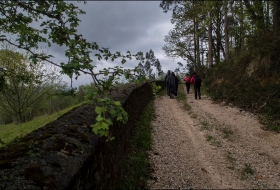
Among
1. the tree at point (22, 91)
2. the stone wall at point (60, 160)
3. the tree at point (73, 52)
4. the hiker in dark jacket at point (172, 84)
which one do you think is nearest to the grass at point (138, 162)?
the stone wall at point (60, 160)

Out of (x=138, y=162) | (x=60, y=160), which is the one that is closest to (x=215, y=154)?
(x=138, y=162)

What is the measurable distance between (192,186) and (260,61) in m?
9.45

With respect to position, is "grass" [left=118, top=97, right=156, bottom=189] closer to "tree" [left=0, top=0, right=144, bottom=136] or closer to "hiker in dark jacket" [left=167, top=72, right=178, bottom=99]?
"tree" [left=0, top=0, right=144, bottom=136]

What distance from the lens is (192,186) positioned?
4.25 m

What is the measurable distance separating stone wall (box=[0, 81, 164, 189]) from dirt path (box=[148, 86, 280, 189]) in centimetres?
174

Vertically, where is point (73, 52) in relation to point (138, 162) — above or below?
above

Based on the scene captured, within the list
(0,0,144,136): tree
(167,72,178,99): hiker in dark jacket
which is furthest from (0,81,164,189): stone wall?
(167,72,178,99): hiker in dark jacket

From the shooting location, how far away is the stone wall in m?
2.02

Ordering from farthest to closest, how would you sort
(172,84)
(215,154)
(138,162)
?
(172,84) < (215,154) < (138,162)

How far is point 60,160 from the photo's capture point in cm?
234

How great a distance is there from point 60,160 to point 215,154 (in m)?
4.50

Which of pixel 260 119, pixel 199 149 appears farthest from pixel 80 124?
pixel 260 119

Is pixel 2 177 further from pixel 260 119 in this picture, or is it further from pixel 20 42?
pixel 260 119

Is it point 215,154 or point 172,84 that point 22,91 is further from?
point 215,154
